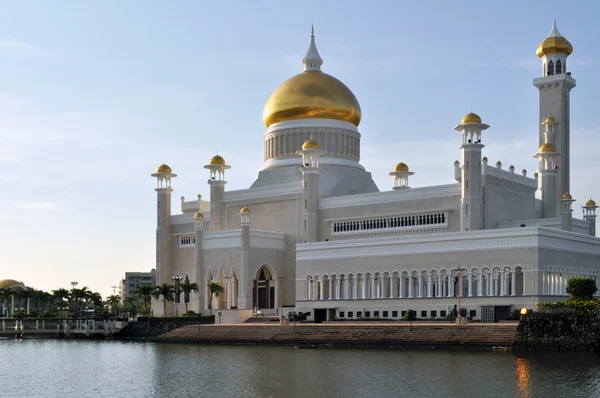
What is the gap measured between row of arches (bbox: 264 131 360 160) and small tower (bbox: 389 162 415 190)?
3651mm

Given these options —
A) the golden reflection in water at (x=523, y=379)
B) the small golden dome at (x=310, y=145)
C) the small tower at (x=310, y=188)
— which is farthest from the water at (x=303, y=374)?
the small golden dome at (x=310, y=145)

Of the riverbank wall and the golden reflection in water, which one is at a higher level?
the riverbank wall

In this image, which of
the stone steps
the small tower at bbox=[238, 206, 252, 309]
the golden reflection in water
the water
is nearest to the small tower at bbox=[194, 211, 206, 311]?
the small tower at bbox=[238, 206, 252, 309]

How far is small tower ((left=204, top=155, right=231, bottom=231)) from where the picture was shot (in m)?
83.9

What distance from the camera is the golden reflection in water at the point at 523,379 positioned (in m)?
36.9

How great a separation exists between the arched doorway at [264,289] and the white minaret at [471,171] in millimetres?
18821

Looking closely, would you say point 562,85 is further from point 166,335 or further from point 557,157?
point 166,335

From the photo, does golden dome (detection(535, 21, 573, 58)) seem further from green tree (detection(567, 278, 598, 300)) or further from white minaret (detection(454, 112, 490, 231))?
green tree (detection(567, 278, 598, 300))

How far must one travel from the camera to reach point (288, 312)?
242 feet

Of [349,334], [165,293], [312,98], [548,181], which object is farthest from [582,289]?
[165,293]

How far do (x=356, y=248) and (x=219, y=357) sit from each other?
19.6 meters

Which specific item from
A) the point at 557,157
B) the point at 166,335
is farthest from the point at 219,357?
the point at 557,157

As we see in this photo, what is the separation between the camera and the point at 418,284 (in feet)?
224

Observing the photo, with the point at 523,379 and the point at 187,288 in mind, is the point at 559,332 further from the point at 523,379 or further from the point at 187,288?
the point at 187,288
